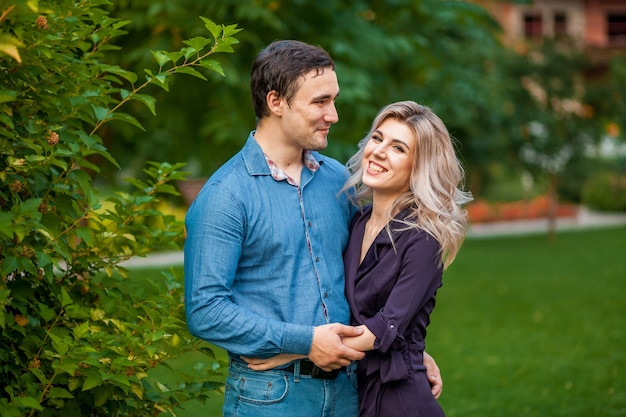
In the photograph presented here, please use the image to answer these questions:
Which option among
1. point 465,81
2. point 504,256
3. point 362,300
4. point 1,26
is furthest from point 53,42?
point 504,256

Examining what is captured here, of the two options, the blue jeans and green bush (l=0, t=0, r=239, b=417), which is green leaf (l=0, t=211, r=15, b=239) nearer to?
green bush (l=0, t=0, r=239, b=417)

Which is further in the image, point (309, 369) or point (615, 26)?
point (615, 26)

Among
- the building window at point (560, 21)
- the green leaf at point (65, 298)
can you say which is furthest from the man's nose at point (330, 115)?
the building window at point (560, 21)

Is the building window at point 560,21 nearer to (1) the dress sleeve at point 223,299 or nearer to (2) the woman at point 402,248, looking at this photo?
(2) the woman at point 402,248

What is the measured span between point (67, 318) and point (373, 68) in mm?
5673

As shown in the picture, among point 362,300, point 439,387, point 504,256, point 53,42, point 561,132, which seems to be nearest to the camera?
point 53,42

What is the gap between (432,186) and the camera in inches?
133

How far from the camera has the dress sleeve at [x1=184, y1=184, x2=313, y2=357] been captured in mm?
3008

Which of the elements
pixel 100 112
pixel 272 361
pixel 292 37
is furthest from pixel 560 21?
pixel 272 361

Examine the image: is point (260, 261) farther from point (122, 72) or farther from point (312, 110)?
point (122, 72)

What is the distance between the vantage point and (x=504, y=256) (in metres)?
18.1

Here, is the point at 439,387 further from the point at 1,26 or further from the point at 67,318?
the point at 1,26

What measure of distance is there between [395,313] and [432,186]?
20.5 inches

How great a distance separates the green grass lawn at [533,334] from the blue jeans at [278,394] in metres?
4.25
